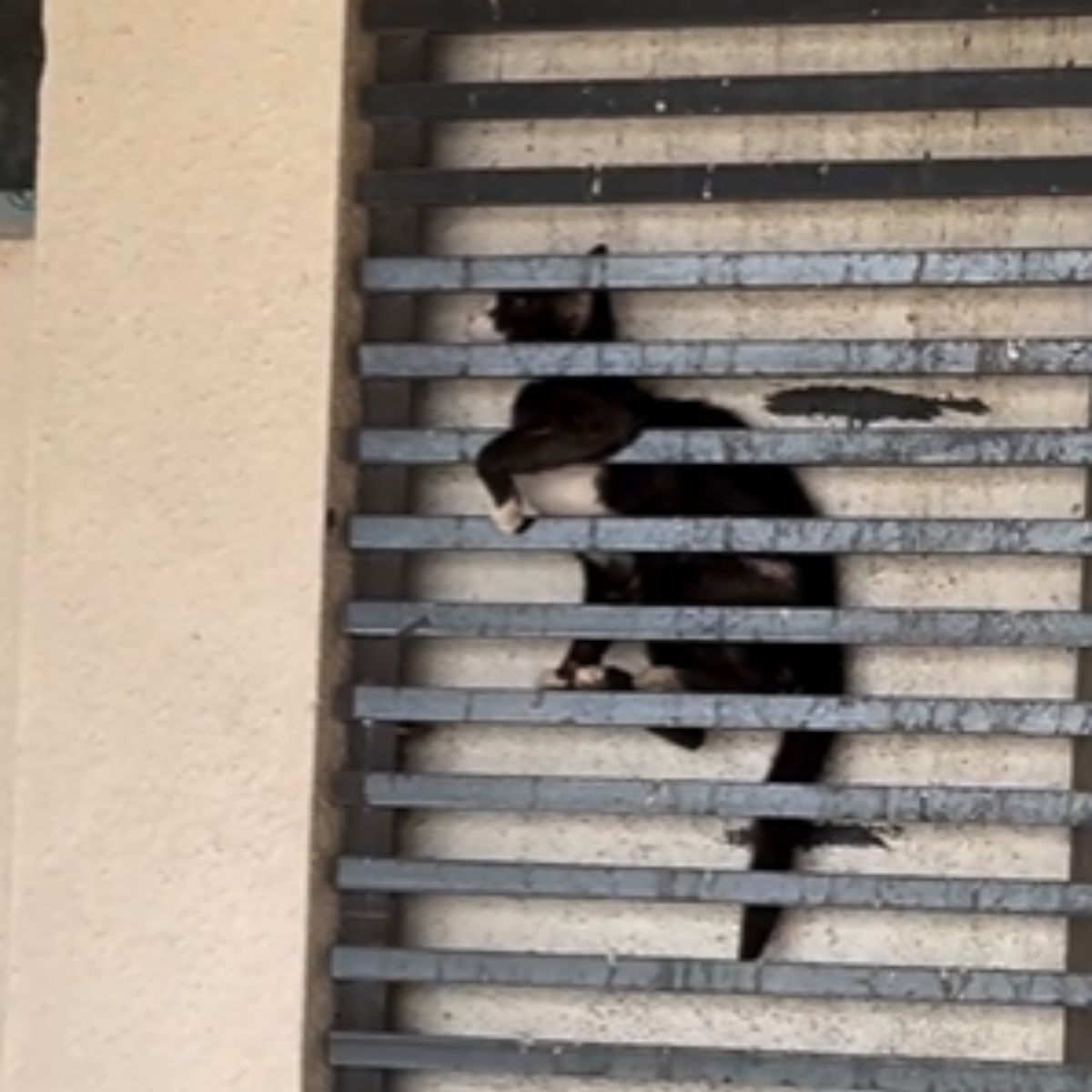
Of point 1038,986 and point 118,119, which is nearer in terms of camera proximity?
point 1038,986

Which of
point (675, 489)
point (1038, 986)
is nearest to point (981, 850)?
point (1038, 986)

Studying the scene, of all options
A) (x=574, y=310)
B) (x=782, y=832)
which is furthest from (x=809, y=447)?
(x=782, y=832)

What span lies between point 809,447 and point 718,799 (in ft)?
1.30

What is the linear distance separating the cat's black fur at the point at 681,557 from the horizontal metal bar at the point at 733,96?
210 mm

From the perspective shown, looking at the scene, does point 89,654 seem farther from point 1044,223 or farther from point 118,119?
point 1044,223

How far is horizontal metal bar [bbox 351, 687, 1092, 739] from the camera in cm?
200

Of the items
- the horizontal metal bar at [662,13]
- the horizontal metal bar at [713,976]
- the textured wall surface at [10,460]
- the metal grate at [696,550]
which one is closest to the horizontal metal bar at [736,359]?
the metal grate at [696,550]

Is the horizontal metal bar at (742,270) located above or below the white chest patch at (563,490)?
above

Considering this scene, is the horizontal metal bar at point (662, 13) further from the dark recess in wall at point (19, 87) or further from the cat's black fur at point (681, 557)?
the dark recess in wall at point (19, 87)

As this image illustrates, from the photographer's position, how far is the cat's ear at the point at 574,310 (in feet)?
6.97

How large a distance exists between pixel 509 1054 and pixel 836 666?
1.85ft

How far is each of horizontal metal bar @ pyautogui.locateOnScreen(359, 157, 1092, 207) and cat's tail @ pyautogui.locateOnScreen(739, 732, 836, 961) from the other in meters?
0.60

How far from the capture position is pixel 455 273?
2.11 m

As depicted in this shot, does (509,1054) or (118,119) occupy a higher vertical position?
(118,119)
